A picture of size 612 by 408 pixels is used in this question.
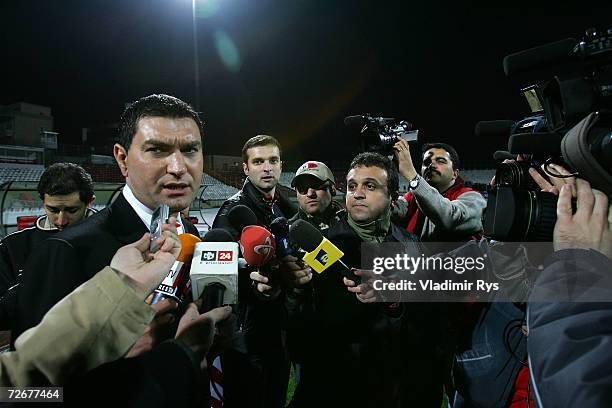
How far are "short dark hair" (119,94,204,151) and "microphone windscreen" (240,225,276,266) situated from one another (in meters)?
0.56

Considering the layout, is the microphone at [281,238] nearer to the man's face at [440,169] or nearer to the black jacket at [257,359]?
the black jacket at [257,359]

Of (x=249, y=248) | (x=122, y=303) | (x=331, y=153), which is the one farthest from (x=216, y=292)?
(x=331, y=153)

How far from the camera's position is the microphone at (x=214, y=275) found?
124 cm

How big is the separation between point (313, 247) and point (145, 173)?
2.62ft

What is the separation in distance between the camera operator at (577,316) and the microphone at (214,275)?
91cm

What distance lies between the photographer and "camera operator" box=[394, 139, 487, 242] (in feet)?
8.32

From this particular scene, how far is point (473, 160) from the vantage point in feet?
74.2

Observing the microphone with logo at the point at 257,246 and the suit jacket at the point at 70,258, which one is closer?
the suit jacket at the point at 70,258

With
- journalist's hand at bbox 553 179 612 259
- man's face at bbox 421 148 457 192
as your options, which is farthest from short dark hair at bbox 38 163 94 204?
journalist's hand at bbox 553 179 612 259

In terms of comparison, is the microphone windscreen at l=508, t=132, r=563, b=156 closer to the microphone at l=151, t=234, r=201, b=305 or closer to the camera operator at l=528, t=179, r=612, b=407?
the camera operator at l=528, t=179, r=612, b=407

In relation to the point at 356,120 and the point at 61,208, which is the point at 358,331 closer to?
the point at 356,120

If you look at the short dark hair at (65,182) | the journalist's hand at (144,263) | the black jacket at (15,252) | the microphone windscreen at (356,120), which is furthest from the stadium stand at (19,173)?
the journalist's hand at (144,263)

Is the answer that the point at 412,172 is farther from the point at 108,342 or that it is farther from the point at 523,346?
the point at 108,342

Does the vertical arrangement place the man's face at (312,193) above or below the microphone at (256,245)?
above
